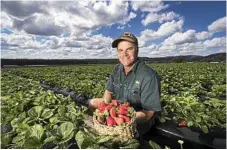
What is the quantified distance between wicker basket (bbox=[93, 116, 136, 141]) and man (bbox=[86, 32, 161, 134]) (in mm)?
409

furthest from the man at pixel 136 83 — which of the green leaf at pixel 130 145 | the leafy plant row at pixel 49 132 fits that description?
the leafy plant row at pixel 49 132

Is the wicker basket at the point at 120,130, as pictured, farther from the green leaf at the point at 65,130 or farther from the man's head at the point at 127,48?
the man's head at the point at 127,48

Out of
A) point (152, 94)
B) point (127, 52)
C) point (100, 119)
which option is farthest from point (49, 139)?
point (127, 52)

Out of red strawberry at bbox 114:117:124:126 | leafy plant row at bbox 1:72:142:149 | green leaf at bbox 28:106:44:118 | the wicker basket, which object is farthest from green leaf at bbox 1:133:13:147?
red strawberry at bbox 114:117:124:126

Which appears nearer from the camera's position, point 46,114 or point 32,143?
point 32,143

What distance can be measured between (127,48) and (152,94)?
31.2 inches

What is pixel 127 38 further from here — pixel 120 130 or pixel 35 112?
pixel 35 112

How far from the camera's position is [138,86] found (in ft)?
12.7

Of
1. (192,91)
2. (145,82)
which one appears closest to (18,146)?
(145,82)

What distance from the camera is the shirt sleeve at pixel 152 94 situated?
3.56m

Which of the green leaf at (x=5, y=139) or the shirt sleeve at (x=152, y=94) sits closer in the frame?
the green leaf at (x=5, y=139)

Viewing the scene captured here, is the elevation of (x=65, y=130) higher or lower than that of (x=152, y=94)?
lower

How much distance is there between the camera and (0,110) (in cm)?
418

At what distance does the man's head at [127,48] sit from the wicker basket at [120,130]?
4.13 feet
